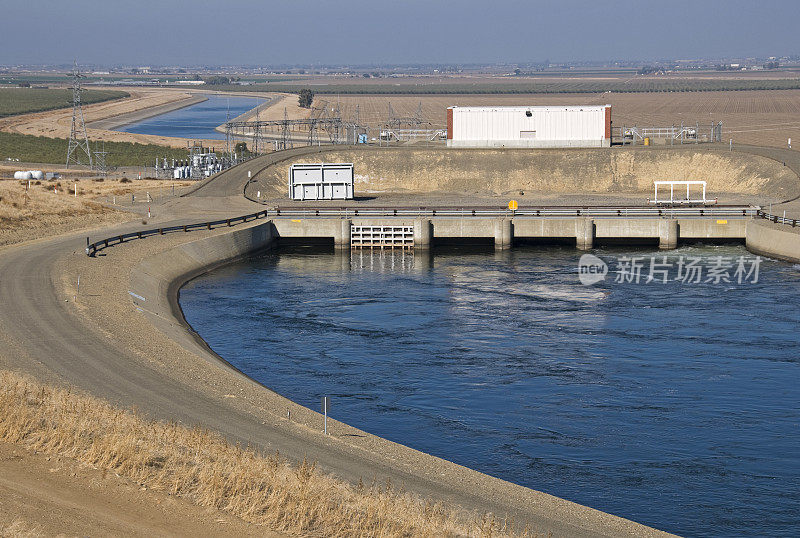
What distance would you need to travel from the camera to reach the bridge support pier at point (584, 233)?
257 feet

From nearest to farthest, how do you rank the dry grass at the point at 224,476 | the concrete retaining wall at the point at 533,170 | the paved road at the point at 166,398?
the dry grass at the point at 224,476
the paved road at the point at 166,398
the concrete retaining wall at the point at 533,170

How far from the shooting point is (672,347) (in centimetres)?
4894

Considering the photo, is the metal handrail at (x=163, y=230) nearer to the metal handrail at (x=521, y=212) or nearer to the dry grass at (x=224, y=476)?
the metal handrail at (x=521, y=212)

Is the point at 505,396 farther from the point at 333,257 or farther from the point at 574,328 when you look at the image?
the point at 333,257

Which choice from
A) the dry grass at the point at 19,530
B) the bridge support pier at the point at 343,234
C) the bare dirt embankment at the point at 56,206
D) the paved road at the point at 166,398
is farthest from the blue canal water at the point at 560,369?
the dry grass at the point at 19,530

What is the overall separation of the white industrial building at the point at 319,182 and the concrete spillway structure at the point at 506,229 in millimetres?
13243

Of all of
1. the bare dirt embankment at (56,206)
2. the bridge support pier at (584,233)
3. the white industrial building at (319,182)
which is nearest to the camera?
the bare dirt embankment at (56,206)

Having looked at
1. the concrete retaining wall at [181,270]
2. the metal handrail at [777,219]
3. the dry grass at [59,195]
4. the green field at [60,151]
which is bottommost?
the concrete retaining wall at [181,270]

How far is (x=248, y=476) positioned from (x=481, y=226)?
2188 inches

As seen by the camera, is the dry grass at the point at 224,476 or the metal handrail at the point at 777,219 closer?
the dry grass at the point at 224,476

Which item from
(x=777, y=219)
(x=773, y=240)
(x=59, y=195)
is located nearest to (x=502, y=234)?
(x=773, y=240)

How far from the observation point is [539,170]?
103875 mm

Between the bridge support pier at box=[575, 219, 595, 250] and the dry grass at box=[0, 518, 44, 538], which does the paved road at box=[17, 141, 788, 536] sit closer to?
the dry grass at box=[0, 518, 44, 538]

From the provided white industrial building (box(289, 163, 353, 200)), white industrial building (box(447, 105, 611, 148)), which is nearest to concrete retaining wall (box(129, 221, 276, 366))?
white industrial building (box(289, 163, 353, 200))
